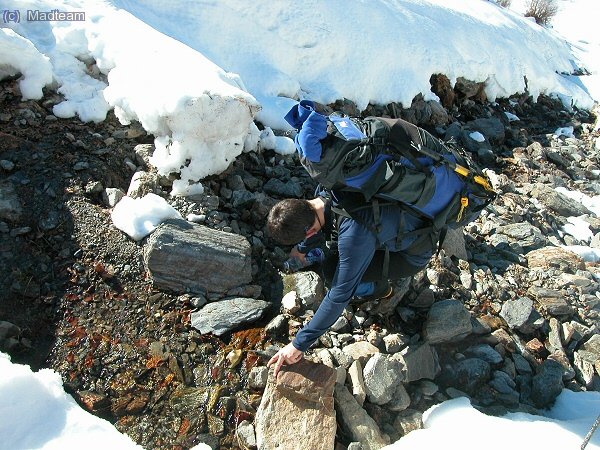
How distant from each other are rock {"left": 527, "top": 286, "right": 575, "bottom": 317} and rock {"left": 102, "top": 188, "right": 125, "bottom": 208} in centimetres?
450

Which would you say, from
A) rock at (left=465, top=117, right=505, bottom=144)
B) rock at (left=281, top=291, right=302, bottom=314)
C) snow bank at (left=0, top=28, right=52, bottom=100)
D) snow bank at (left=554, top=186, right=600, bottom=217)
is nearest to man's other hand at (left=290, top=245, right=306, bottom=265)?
rock at (left=281, top=291, right=302, bottom=314)

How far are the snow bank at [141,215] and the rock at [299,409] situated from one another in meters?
1.86

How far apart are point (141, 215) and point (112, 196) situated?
0.52m

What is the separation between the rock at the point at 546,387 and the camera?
3.97m

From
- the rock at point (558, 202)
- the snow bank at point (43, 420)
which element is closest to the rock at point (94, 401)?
the snow bank at point (43, 420)

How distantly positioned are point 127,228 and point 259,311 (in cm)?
150

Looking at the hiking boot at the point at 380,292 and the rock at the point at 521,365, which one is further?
the rock at the point at 521,365

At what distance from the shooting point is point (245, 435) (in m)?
3.36

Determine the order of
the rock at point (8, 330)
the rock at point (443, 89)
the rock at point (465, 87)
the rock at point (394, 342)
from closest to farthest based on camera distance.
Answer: the rock at point (8, 330) → the rock at point (394, 342) → the rock at point (443, 89) → the rock at point (465, 87)

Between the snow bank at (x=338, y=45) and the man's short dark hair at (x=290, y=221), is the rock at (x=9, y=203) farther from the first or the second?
the snow bank at (x=338, y=45)

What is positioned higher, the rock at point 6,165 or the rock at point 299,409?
the rock at point 299,409

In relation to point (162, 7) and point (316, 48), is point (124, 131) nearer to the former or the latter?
point (162, 7)

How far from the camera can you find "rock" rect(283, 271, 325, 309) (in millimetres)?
4230

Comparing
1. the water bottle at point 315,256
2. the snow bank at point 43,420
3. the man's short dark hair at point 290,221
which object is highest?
the man's short dark hair at point 290,221
